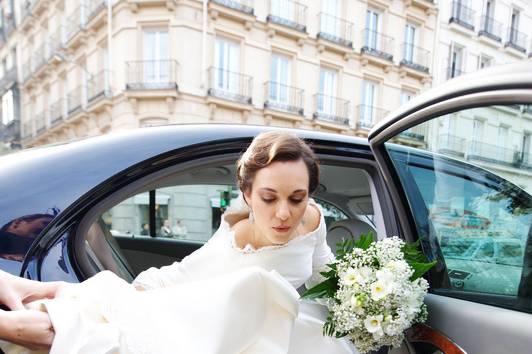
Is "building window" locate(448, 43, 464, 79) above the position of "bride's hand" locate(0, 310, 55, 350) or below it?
above

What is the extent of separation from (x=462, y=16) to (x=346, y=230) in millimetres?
18646

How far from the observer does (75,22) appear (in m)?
14.5

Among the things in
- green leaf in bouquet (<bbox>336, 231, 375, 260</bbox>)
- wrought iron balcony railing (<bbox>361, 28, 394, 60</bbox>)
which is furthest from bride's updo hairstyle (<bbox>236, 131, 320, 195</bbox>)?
wrought iron balcony railing (<bbox>361, 28, 394, 60</bbox>)

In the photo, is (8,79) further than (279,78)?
Yes

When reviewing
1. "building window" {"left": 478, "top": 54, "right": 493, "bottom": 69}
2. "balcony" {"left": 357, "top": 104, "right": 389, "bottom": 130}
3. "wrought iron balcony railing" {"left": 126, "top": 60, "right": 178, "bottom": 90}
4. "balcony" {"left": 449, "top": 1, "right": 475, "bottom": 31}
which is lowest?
"balcony" {"left": 357, "top": 104, "right": 389, "bottom": 130}

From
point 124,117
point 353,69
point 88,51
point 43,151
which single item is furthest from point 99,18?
point 43,151

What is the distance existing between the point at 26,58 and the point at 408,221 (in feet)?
81.8

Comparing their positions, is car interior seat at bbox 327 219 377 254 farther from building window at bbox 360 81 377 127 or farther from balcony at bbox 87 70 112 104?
building window at bbox 360 81 377 127

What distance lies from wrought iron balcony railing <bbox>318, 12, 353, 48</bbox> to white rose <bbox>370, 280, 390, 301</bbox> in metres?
14.6

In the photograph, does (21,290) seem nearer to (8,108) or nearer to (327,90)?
(327,90)

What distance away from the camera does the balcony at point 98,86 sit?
40.4 feet

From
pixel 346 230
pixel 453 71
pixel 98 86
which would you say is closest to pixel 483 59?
pixel 453 71

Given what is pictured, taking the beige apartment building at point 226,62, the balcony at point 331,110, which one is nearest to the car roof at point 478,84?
the beige apartment building at point 226,62

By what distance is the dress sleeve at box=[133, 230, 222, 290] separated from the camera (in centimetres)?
128
